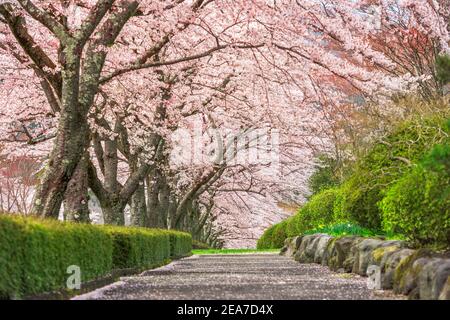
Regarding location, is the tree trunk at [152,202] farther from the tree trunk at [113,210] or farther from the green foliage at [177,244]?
the tree trunk at [113,210]

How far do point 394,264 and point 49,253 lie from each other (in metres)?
4.72

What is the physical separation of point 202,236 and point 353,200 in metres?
46.1

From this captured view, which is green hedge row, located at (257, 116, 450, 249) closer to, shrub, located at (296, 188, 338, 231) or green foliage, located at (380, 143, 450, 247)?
green foliage, located at (380, 143, 450, 247)

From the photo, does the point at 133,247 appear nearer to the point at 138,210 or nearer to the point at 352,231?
the point at 352,231

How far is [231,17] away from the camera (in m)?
19.4

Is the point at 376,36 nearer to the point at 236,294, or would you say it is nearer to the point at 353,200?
the point at 353,200

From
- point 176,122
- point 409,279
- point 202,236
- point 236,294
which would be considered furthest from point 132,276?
point 202,236

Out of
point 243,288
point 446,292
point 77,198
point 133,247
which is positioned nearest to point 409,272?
point 446,292

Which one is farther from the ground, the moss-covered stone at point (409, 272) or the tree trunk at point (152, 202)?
the tree trunk at point (152, 202)

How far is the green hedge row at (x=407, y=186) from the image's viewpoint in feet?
36.4

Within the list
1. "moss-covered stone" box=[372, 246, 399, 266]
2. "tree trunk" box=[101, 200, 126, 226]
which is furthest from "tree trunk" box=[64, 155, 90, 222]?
"moss-covered stone" box=[372, 246, 399, 266]

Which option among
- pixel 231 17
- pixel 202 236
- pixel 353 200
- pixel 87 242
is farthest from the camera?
pixel 202 236

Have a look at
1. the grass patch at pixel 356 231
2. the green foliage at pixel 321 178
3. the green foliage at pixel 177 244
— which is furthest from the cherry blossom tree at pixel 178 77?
the green foliage at pixel 321 178

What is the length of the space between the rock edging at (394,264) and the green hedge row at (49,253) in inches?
163
